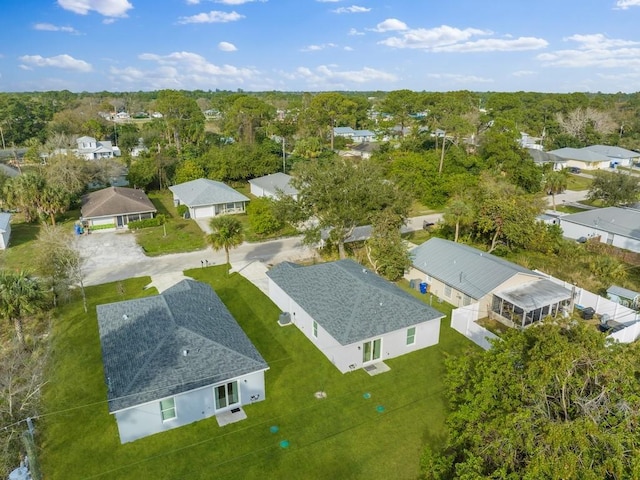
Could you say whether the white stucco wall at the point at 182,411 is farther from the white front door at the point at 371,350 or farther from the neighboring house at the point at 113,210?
the neighboring house at the point at 113,210

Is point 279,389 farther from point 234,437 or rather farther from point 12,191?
point 12,191

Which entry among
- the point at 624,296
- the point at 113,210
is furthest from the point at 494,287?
the point at 113,210

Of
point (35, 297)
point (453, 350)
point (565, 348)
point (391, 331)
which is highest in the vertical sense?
point (565, 348)

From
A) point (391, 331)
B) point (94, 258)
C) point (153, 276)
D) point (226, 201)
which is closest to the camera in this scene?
point (391, 331)

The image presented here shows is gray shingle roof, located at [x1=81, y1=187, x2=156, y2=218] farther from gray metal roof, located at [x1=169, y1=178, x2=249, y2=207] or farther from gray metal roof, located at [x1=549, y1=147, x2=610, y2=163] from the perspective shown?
gray metal roof, located at [x1=549, y1=147, x2=610, y2=163]

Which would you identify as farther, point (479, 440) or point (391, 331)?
point (391, 331)

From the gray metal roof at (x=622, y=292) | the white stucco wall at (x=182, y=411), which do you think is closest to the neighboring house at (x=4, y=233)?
the white stucco wall at (x=182, y=411)

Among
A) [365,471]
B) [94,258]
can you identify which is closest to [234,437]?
[365,471]

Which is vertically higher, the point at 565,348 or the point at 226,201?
the point at 565,348
